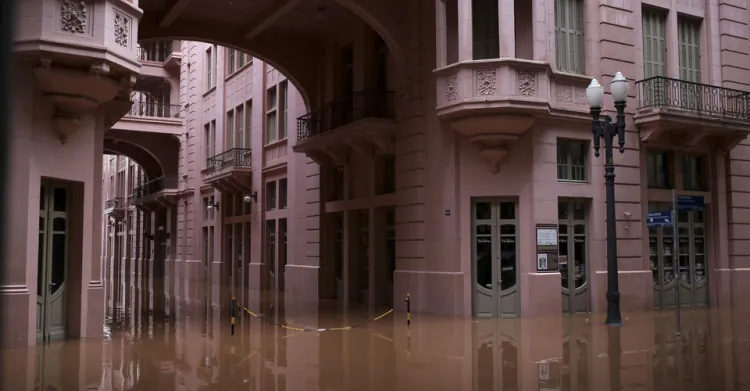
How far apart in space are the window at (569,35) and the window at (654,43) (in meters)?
2.55

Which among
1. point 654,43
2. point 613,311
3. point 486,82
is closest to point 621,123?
point 486,82

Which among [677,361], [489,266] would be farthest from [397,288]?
[677,361]

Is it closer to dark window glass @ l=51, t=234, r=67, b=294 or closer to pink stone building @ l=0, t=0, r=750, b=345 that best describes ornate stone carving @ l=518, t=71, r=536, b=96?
pink stone building @ l=0, t=0, r=750, b=345

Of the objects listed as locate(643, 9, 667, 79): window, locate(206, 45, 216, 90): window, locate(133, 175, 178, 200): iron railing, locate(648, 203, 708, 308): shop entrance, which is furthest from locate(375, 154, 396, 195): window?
locate(133, 175, 178, 200): iron railing

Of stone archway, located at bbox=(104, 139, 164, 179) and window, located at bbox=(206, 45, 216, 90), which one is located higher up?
window, located at bbox=(206, 45, 216, 90)

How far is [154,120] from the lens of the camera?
40531mm

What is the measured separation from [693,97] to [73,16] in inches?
672

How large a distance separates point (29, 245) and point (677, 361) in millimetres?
11601

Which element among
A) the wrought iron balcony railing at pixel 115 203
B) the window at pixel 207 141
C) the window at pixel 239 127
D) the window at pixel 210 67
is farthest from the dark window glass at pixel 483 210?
the wrought iron balcony railing at pixel 115 203

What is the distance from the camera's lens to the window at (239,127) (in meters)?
34.7

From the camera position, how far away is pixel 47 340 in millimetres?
14383

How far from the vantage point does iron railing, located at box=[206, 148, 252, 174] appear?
110 ft

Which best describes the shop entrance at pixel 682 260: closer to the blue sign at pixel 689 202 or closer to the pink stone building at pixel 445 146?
the pink stone building at pixel 445 146

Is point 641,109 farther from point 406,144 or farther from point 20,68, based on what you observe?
point 20,68
